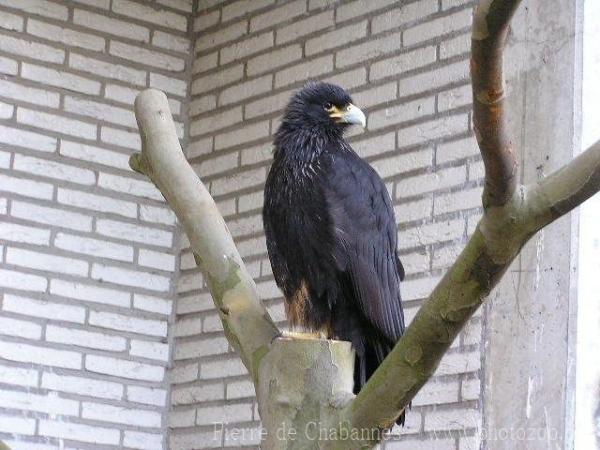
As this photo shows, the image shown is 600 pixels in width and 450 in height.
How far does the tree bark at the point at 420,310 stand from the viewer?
2.42m

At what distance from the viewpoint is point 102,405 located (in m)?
6.05

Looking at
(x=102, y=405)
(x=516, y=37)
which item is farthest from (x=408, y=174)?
(x=102, y=405)

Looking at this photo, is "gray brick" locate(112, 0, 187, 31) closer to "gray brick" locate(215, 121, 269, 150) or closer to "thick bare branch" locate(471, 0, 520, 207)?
"gray brick" locate(215, 121, 269, 150)

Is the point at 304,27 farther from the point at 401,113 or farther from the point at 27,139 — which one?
the point at 27,139

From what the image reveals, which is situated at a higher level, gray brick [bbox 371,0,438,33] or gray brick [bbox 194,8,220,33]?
gray brick [bbox 194,8,220,33]

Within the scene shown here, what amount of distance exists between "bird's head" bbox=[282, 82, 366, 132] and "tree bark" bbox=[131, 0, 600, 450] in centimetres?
116

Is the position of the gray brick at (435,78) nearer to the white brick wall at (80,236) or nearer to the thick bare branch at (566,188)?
the white brick wall at (80,236)

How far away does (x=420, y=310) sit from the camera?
104 inches

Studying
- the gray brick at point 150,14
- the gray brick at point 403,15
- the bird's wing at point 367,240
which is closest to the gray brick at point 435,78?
the gray brick at point 403,15

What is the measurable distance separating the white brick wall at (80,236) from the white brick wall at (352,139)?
18 cm

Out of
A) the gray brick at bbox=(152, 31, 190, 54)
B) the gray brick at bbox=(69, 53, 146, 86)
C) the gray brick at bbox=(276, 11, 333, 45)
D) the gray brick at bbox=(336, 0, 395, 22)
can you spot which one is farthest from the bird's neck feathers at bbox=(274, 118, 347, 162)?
the gray brick at bbox=(152, 31, 190, 54)

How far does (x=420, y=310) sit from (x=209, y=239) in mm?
807

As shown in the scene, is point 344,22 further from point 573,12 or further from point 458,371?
point 458,371

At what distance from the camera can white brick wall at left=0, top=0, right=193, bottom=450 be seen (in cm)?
592
